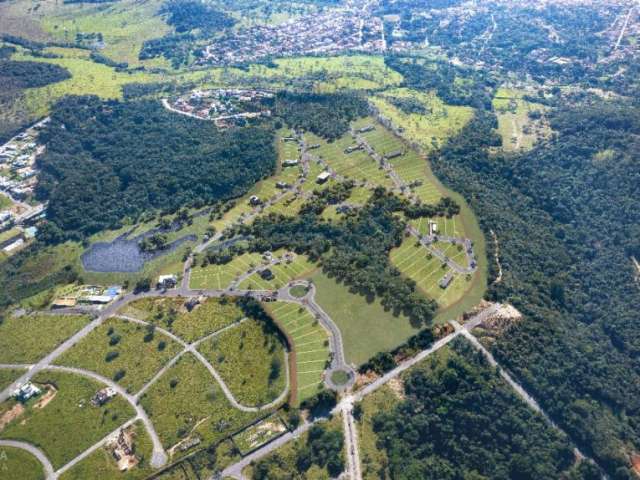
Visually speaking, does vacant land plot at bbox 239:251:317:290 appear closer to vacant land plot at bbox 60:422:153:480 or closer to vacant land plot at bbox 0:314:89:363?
vacant land plot at bbox 0:314:89:363

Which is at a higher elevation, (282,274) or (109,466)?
(282,274)

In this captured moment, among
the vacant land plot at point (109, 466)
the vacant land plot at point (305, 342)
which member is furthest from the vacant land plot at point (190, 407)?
the vacant land plot at point (305, 342)

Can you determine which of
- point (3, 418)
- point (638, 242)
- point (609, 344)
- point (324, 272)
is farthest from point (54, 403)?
point (638, 242)

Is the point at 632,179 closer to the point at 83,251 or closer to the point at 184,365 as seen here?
the point at 184,365

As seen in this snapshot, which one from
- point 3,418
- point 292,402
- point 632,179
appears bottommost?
point 3,418

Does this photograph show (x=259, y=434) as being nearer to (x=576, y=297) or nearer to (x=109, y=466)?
(x=109, y=466)

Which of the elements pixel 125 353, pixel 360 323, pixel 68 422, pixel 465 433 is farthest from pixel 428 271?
pixel 68 422

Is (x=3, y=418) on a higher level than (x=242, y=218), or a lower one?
lower
